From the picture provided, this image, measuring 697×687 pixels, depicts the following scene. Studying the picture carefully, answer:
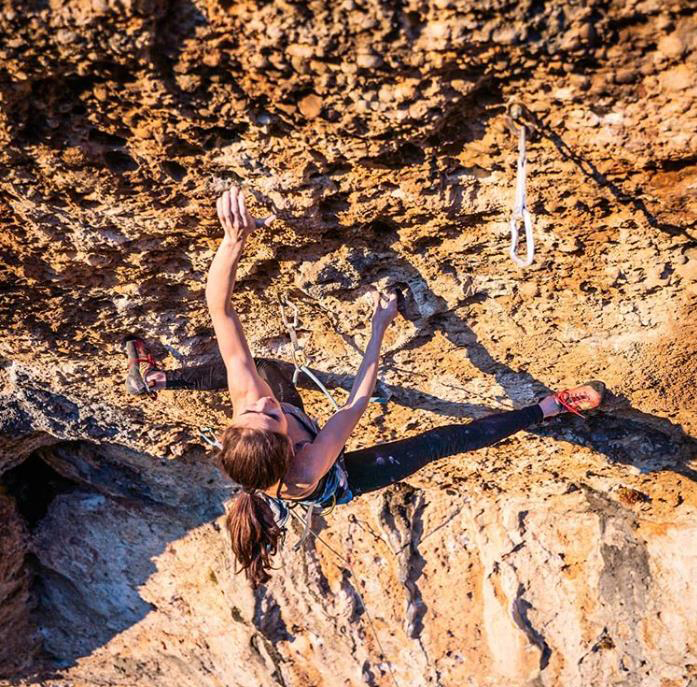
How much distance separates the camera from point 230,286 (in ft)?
7.25

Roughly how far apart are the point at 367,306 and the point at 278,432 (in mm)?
836

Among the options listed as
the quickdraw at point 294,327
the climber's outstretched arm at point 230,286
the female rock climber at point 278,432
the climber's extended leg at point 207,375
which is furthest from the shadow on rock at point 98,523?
the climber's outstretched arm at point 230,286

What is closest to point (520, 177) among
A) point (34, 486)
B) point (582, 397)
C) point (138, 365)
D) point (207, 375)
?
point (582, 397)

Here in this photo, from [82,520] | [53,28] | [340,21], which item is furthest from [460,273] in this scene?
[82,520]

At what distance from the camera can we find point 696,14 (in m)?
1.73

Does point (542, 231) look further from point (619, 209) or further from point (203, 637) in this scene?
point (203, 637)

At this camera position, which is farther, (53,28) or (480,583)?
(480,583)

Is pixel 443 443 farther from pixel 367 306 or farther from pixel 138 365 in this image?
pixel 138 365

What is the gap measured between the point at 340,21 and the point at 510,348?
1.66 m

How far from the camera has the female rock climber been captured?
220 centimetres

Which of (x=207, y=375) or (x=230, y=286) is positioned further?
(x=207, y=375)

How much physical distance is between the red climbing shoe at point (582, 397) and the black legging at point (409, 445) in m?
0.11

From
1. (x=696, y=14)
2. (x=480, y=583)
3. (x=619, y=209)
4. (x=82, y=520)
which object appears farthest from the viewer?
(x=82, y=520)

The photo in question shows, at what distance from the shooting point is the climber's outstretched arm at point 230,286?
2176mm
